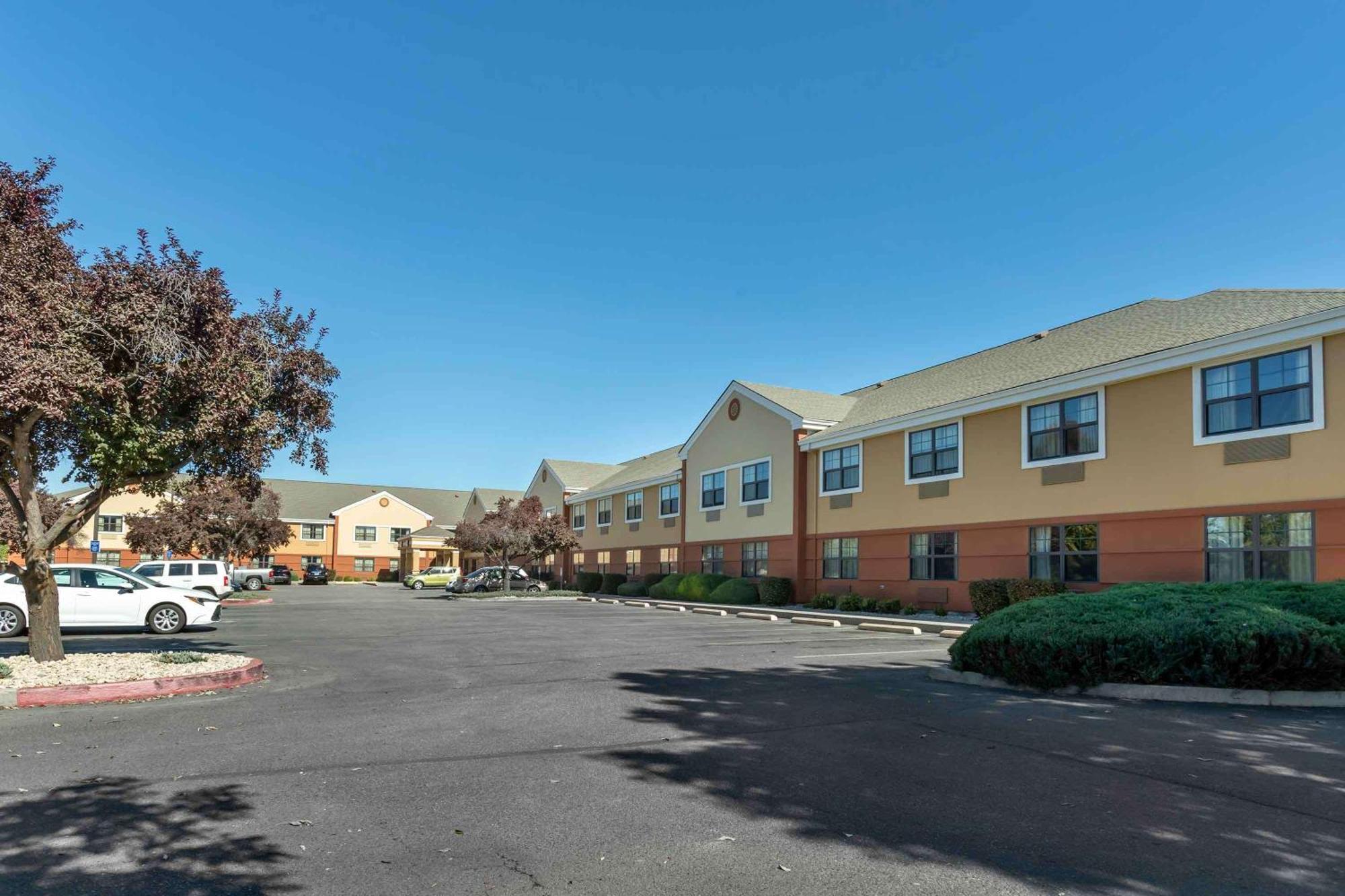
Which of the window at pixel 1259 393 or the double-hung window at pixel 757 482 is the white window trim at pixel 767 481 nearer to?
the double-hung window at pixel 757 482

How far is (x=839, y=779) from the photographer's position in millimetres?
6734

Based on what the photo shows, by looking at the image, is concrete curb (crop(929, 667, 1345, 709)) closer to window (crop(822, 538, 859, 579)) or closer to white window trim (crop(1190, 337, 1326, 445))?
white window trim (crop(1190, 337, 1326, 445))

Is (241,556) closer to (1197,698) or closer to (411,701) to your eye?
(411,701)

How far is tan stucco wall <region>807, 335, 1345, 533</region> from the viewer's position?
54.6 ft

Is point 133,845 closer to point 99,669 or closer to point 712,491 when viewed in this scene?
point 99,669

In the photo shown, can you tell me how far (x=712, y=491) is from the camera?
124 ft

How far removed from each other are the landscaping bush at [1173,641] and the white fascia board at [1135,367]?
23.5 feet

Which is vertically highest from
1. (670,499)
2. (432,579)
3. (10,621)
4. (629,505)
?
(670,499)

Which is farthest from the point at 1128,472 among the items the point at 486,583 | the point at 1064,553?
the point at 486,583

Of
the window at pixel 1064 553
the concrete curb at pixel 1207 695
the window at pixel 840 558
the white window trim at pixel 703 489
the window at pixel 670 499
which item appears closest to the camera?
the concrete curb at pixel 1207 695

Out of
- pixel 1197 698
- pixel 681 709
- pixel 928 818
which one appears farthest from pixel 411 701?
pixel 1197 698

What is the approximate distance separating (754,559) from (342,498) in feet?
180

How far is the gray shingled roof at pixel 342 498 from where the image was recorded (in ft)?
244

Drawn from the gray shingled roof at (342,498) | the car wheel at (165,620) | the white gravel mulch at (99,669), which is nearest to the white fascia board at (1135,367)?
the white gravel mulch at (99,669)
